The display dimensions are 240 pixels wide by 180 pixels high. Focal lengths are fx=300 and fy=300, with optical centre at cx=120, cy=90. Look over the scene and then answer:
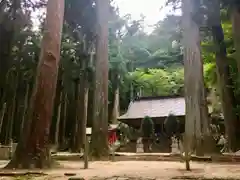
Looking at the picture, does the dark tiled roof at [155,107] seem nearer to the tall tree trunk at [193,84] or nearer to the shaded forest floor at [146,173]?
the tall tree trunk at [193,84]

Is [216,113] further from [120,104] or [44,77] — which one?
[44,77]

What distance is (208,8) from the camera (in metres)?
10.3

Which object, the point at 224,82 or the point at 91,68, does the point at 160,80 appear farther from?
the point at 224,82

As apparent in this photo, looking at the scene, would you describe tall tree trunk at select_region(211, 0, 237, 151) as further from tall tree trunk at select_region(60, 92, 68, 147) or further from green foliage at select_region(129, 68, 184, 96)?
green foliage at select_region(129, 68, 184, 96)

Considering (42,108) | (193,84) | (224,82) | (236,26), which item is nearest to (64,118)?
(224,82)

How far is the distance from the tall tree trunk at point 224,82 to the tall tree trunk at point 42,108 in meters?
5.91

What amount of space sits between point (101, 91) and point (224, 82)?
438 centimetres

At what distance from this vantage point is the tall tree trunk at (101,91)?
380 inches

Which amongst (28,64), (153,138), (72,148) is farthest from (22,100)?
(153,138)

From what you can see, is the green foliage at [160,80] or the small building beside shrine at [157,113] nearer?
the small building beside shrine at [157,113]

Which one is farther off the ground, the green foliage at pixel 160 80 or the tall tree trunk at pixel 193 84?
the green foliage at pixel 160 80

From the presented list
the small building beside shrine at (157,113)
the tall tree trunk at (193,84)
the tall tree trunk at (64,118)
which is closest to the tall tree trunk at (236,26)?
the tall tree trunk at (193,84)

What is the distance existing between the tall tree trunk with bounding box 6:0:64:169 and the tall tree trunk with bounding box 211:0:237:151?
591 centimetres

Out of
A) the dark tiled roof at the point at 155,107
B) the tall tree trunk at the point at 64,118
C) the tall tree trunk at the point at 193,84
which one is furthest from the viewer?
the tall tree trunk at the point at 64,118
